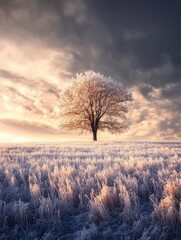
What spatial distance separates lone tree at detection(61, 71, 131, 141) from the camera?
45.8 meters

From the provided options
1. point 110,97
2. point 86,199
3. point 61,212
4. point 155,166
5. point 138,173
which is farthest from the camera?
point 110,97

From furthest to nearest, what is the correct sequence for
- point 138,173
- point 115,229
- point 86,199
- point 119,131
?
point 119,131, point 138,173, point 86,199, point 115,229

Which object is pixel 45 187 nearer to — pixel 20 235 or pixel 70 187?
pixel 70 187

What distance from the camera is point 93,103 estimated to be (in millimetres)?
46969

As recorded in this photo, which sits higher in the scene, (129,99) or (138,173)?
(129,99)

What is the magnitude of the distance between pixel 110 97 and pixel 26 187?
4000 centimetres

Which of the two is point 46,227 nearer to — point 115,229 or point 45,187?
point 115,229

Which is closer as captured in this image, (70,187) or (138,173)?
(70,187)

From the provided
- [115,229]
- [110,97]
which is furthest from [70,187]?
[110,97]

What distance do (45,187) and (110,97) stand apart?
132 ft

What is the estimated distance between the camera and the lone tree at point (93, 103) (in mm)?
45781

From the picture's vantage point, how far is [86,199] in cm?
532

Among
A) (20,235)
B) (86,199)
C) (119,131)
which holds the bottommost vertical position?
(20,235)

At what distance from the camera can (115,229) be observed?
413cm
